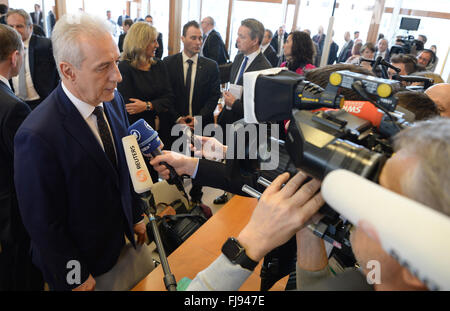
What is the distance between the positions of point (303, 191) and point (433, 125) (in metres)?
0.26

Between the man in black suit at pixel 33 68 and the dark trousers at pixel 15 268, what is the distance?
1785mm

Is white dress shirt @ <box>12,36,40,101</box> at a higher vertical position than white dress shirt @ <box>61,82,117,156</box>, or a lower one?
lower

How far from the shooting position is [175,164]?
1.29m

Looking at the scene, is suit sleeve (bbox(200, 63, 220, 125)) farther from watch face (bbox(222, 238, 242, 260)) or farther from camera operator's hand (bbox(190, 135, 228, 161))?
watch face (bbox(222, 238, 242, 260))

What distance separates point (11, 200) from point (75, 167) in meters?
0.70

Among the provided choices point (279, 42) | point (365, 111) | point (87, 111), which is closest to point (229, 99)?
point (87, 111)

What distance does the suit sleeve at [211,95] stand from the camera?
3.03m

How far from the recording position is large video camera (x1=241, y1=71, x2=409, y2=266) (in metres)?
0.54

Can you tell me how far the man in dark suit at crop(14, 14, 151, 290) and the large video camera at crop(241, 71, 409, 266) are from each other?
691 millimetres

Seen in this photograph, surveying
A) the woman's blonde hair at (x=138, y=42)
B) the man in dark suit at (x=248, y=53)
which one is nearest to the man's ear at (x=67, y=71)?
the woman's blonde hair at (x=138, y=42)

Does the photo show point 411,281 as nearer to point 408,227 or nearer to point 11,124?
point 408,227

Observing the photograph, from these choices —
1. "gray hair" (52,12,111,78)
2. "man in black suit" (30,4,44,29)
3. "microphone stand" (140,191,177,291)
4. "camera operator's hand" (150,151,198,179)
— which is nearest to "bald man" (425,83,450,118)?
"camera operator's hand" (150,151,198,179)

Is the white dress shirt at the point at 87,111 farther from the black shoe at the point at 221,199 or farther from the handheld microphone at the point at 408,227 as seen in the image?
the black shoe at the point at 221,199
